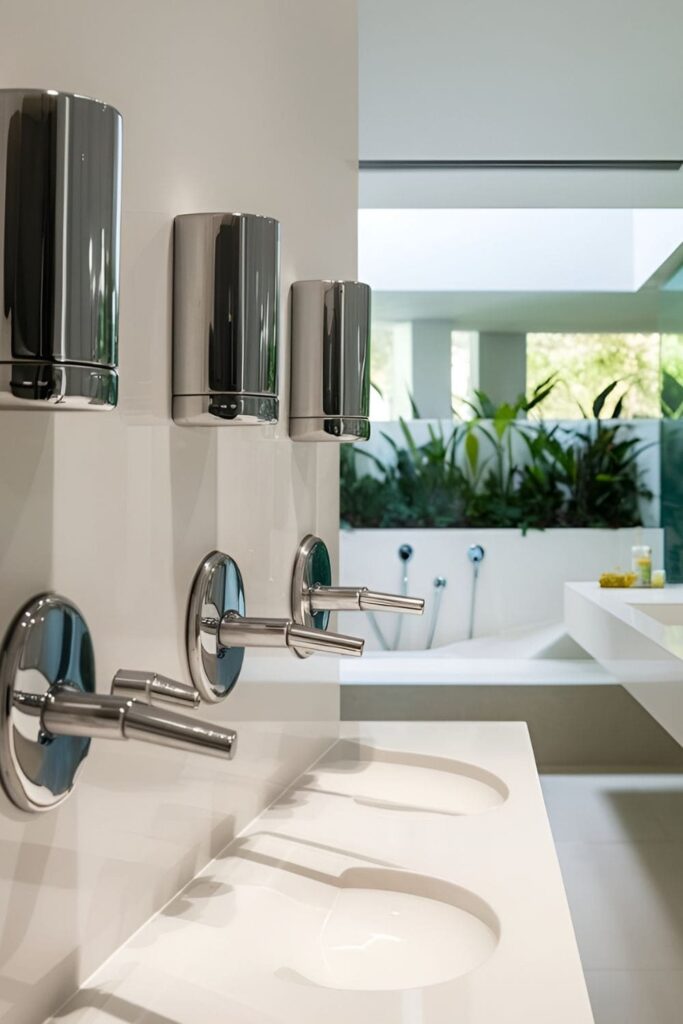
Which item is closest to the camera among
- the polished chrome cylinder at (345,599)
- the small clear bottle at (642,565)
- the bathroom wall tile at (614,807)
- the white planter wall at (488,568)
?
the polished chrome cylinder at (345,599)

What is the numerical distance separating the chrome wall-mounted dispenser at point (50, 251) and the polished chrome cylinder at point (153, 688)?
0.62 ft

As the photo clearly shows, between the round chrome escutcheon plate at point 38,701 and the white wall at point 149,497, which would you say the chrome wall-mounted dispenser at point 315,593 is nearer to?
the white wall at point 149,497

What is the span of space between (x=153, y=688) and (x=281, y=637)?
28 centimetres

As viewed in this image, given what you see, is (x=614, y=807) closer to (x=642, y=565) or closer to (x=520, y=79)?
(x=642, y=565)

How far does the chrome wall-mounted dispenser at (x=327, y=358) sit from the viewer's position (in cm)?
110

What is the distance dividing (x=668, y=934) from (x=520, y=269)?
2.77m

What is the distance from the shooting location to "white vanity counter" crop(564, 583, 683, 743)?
8.07 feet

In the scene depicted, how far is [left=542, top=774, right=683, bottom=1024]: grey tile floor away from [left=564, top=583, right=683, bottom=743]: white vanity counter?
42 cm

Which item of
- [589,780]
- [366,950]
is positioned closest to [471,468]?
[589,780]

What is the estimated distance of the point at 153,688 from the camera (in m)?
0.58

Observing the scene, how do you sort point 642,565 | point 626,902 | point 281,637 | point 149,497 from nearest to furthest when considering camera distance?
point 149,497 < point 281,637 < point 626,902 < point 642,565

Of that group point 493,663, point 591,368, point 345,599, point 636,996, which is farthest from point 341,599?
point 591,368

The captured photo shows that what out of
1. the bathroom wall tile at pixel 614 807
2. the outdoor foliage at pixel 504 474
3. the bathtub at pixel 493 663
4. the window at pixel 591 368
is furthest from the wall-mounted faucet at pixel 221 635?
the window at pixel 591 368

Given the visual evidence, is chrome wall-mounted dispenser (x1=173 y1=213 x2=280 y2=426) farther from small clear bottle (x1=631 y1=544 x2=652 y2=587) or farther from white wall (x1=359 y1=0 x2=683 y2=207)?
small clear bottle (x1=631 y1=544 x2=652 y2=587)
